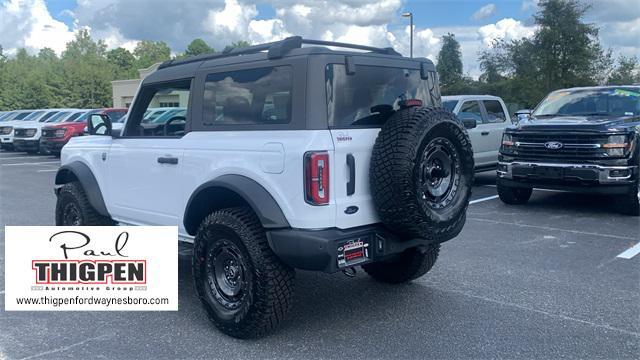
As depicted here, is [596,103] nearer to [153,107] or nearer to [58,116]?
[153,107]

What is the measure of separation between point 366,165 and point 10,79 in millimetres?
56199

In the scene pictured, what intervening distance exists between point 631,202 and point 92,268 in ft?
22.7

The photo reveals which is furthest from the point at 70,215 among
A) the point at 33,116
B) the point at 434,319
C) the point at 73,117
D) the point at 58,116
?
the point at 33,116

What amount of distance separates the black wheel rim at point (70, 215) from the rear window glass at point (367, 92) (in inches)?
132

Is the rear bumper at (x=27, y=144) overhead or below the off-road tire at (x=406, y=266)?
overhead

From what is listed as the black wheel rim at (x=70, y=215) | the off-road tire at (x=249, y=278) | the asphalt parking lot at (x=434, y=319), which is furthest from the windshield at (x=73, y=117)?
the off-road tire at (x=249, y=278)

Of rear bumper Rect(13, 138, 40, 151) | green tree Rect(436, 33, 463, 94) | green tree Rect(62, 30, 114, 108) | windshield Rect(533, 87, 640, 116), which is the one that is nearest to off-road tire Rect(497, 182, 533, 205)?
windshield Rect(533, 87, 640, 116)

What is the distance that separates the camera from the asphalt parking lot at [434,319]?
3.84 meters

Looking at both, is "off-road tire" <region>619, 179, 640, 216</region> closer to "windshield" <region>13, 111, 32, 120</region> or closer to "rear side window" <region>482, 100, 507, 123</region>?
"rear side window" <region>482, 100, 507, 123</region>

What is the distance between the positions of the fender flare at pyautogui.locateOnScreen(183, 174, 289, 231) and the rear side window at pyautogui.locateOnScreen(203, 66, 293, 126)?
0.45 metres

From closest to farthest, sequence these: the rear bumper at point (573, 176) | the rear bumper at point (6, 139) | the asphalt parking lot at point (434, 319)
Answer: the asphalt parking lot at point (434, 319) < the rear bumper at point (573, 176) < the rear bumper at point (6, 139)

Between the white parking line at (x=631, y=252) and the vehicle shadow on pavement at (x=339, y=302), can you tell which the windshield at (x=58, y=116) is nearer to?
the vehicle shadow on pavement at (x=339, y=302)

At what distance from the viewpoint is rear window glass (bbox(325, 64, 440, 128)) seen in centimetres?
387

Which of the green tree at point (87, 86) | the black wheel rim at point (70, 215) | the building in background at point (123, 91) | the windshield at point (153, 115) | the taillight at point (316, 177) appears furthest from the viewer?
the green tree at point (87, 86)
